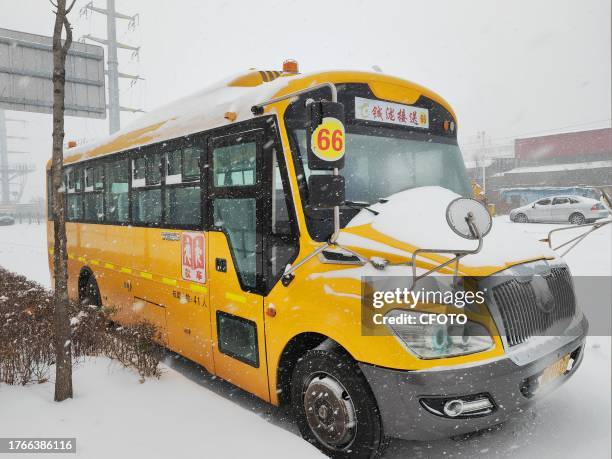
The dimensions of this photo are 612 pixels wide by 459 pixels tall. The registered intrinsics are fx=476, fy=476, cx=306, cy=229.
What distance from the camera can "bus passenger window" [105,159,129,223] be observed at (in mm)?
6680

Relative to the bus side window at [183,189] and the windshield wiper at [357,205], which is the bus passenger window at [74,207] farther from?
the windshield wiper at [357,205]

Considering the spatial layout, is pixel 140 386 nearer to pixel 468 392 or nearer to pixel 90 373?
pixel 90 373

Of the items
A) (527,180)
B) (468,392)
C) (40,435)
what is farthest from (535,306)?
(527,180)

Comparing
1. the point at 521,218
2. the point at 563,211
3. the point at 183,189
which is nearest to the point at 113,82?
the point at 183,189

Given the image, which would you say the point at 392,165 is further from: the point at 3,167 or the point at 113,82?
the point at 3,167

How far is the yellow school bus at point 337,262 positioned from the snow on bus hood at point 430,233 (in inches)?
0.6

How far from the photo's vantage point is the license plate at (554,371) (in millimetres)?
3338

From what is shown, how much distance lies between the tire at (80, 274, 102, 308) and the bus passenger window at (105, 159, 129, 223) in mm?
1337

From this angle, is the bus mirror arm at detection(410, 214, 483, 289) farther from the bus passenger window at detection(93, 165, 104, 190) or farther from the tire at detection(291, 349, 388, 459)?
the bus passenger window at detection(93, 165, 104, 190)

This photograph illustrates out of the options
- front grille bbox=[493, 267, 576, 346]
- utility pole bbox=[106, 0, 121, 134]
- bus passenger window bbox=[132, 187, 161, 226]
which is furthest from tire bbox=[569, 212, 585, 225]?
bus passenger window bbox=[132, 187, 161, 226]

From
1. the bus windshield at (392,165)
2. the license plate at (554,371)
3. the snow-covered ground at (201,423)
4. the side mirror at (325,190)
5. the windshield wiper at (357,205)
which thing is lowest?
the snow-covered ground at (201,423)

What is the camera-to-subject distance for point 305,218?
3699mm

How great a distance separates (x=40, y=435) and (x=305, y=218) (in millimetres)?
2513

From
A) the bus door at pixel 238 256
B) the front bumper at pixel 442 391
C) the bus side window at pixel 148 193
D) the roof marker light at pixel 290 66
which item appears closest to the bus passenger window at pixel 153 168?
the bus side window at pixel 148 193
